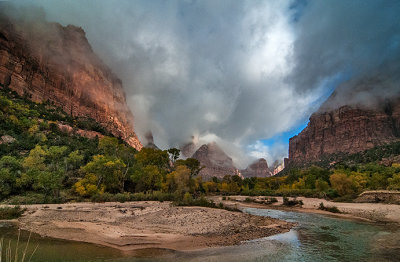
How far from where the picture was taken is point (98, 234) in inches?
585

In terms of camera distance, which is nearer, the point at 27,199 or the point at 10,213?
the point at 10,213

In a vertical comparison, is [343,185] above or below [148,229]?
above

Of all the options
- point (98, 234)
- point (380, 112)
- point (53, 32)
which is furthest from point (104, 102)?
point (380, 112)

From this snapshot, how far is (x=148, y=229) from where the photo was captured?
52.9 feet

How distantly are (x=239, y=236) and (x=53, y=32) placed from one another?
182 m

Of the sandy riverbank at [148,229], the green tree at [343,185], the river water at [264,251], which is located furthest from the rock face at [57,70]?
the green tree at [343,185]

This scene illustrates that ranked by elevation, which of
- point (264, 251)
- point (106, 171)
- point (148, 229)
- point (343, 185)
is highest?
point (106, 171)

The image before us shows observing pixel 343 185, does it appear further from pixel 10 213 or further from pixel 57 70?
pixel 57 70

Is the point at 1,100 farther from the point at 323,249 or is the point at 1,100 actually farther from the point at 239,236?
the point at 323,249

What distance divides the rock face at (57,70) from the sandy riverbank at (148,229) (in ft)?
323

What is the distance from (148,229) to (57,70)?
14882cm

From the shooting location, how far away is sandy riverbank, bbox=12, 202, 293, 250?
13.4 metres

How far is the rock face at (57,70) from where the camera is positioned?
9900 centimetres

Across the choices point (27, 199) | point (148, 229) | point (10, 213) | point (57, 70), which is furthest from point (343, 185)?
point (57, 70)
